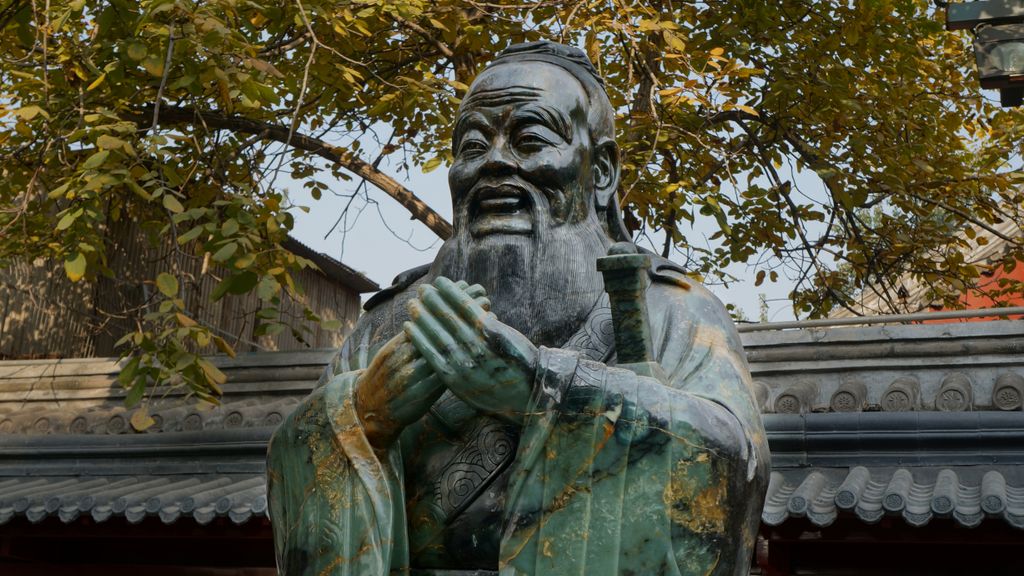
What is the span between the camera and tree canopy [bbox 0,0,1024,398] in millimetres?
7531

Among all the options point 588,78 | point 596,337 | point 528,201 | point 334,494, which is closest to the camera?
point 334,494

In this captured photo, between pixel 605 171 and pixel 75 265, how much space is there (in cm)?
401

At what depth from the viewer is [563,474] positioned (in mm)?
2506

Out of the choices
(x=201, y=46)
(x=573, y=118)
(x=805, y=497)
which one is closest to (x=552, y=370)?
(x=573, y=118)

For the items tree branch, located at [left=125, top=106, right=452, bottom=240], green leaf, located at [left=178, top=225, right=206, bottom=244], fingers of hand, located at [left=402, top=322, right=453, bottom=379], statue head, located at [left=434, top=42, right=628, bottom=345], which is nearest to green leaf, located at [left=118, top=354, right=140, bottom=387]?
green leaf, located at [left=178, top=225, right=206, bottom=244]

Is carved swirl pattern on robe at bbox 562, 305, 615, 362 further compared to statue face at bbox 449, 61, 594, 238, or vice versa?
statue face at bbox 449, 61, 594, 238

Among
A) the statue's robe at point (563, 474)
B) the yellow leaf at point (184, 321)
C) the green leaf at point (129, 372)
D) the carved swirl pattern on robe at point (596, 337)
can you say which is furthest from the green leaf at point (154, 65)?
the carved swirl pattern on robe at point (596, 337)

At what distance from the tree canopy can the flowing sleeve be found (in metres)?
4.17

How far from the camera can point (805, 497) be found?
555cm

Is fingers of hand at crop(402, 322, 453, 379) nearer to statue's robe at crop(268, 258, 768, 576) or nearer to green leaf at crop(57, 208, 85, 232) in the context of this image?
statue's robe at crop(268, 258, 768, 576)

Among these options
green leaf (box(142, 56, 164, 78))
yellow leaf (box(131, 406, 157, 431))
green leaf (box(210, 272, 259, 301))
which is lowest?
yellow leaf (box(131, 406, 157, 431))

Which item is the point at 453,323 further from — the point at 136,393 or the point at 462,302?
the point at 136,393

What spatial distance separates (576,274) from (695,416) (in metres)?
0.56

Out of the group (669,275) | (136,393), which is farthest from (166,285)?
(669,275)
